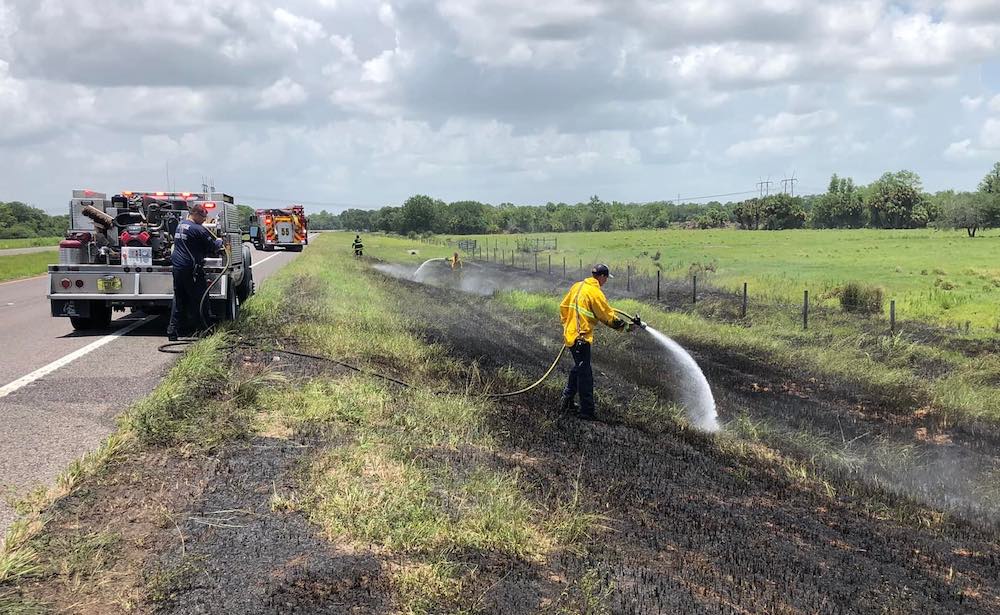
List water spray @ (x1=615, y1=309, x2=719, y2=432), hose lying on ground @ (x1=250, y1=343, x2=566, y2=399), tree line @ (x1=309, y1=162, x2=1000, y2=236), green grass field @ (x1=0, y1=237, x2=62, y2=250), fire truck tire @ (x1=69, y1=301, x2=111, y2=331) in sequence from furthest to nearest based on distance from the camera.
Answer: tree line @ (x1=309, y1=162, x2=1000, y2=236) → green grass field @ (x1=0, y1=237, x2=62, y2=250) → fire truck tire @ (x1=69, y1=301, x2=111, y2=331) → water spray @ (x1=615, y1=309, x2=719, y2=432) → hose lying on ground @ (x1=250, y1=343, x2=566, y2=399)

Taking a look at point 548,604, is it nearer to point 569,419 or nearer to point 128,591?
point 128,591

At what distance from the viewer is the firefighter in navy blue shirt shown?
9.85 m

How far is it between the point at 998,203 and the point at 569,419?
339 ft

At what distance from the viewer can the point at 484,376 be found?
1002cm

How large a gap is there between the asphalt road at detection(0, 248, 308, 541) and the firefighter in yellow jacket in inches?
178

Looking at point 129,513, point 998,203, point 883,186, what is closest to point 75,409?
point 129,513

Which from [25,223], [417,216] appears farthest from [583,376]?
[417,216]

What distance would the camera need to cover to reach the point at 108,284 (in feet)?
35.6

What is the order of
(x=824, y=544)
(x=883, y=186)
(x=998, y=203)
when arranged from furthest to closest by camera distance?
(x=883, y=186) < (x=998, y=203) < (x=824, y=544)

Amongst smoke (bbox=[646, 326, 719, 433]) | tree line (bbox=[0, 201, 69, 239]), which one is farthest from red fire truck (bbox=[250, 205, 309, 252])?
tree line (bbox=[0, 201, 69, 239])

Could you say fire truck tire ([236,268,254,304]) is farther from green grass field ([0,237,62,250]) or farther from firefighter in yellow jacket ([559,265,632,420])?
green grass field ([0,237,62,250])

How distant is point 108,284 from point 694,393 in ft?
30.0

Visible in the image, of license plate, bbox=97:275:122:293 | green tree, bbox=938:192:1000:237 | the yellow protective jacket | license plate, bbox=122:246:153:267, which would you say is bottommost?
the yellow protective jacket

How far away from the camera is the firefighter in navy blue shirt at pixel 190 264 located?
32.3ft
